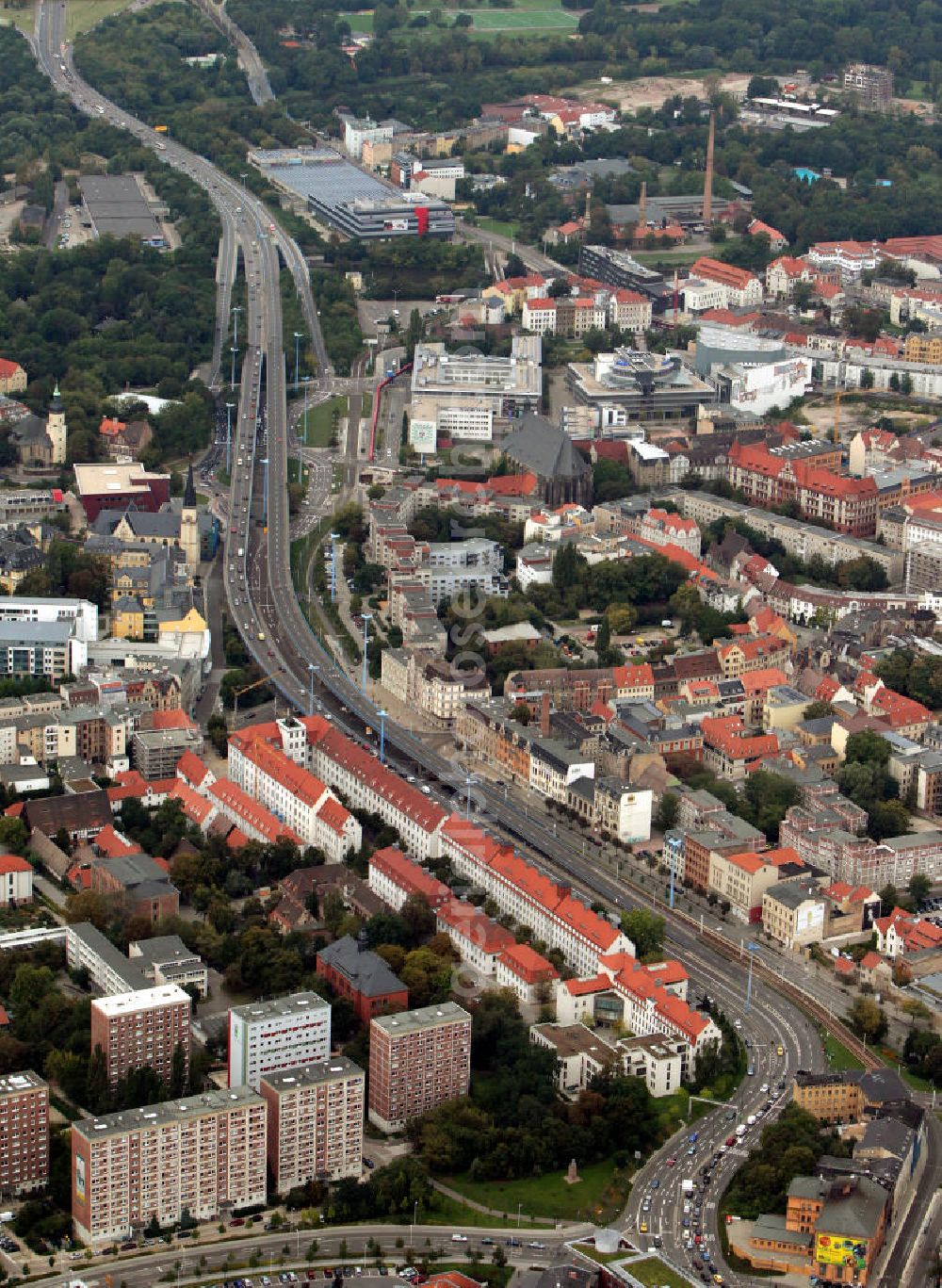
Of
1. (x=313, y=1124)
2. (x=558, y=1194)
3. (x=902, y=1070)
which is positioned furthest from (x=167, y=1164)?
(x=902, y=1070)

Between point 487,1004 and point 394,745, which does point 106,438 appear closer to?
point 394,745

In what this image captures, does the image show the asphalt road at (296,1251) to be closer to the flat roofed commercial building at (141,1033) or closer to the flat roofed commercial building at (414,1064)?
the flat roofed commercial building at (414,1064)

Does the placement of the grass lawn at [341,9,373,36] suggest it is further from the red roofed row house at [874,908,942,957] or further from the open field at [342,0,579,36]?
the red roofed row house at [874,908,942,957]

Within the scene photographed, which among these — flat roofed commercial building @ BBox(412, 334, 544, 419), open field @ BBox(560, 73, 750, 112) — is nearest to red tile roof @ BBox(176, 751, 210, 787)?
flat roofed commercial building @ BBox(412, 334, 544, 419)

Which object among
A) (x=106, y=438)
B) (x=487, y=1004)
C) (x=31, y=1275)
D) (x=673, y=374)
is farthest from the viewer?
(x=673, y=374)

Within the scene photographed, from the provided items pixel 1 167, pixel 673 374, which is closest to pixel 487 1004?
pixel 673 374

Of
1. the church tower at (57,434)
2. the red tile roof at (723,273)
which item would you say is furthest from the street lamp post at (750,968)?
the red tile roof at (723,273)

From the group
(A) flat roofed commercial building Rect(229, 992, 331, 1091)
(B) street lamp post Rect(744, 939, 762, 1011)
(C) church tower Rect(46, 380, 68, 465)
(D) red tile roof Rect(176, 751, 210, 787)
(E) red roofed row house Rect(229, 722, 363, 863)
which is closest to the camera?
(A) flat roofed commercial building Rect(229, 992, 331, 1091)

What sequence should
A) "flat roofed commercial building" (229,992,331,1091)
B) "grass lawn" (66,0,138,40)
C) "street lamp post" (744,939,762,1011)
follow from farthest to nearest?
"grass lawn" (66,0,138,40), "street lamp post" (744,939,762,1011), "flat roofed commercial building" (229,992,331,1091)
